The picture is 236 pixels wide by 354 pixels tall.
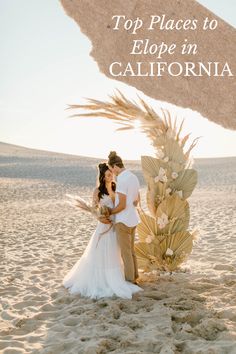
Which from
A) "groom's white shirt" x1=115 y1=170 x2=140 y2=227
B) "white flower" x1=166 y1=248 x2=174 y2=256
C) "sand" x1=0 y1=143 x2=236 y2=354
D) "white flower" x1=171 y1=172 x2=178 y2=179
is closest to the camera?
"sand" x1=0 y1=143 x2=236 y2=354

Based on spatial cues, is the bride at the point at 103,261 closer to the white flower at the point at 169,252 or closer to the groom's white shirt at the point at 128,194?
the groom's white shirt at the point at 128,194

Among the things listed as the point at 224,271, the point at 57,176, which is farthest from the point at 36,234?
the point at 57,176

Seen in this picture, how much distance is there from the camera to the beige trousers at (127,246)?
20.9ft

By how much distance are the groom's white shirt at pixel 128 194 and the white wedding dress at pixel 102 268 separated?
280 millimetres

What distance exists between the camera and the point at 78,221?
15.0 meters

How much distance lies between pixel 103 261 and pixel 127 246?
1.27 feet

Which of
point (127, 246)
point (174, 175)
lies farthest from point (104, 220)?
point (174, 175)

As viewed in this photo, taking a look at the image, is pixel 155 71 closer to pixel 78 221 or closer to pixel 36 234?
pixel 36 234

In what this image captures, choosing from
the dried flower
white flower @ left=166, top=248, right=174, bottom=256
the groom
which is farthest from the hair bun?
white flower @ left=166, top=248, right=174, bottom=256

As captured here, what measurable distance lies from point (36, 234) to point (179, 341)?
811 cm

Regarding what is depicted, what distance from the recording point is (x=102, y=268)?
641 cm

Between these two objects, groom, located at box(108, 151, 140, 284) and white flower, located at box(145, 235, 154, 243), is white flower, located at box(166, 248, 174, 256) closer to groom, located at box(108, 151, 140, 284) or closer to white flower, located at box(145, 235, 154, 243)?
white flower, located at box(145, 235, 154, 243)

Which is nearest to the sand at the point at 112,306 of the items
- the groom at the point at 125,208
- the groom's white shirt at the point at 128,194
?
the groom at the point at 125,208

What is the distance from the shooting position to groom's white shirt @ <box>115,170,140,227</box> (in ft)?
20.5
